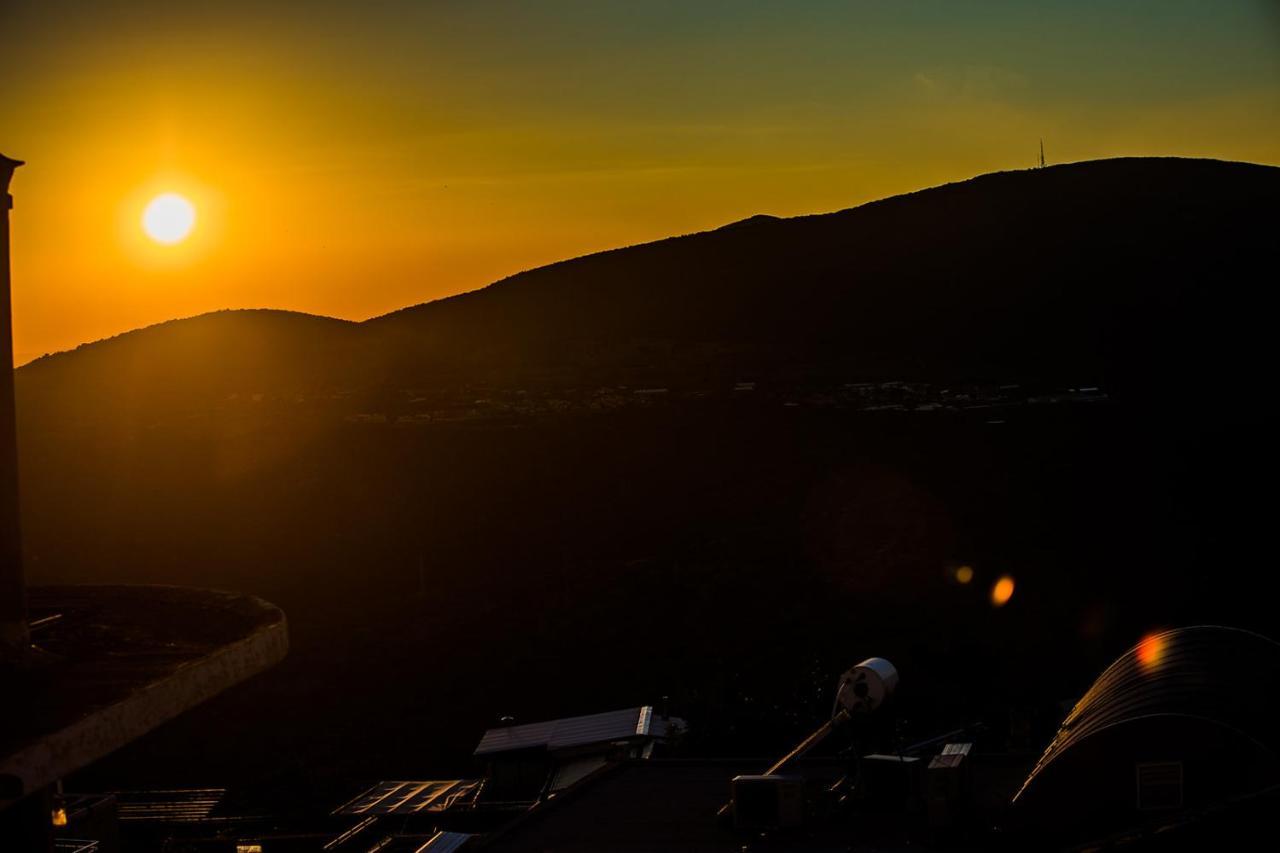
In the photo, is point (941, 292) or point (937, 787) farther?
point (941, 292)

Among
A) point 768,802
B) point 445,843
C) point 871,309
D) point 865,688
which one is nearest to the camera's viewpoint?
point 768,802

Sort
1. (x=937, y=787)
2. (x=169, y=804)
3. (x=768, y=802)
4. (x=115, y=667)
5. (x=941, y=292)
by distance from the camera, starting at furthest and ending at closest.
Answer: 1. (x=941, y=292)
2. (x=169, y=804)
3. (x=768, y=802)
4. (x=937, y=787)
5. (x=115, y=667)

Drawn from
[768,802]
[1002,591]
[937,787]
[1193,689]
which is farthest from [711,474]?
[1193,689]

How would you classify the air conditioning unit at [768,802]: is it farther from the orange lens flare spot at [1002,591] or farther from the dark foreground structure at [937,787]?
the orange lens flare spot at [1002,591]

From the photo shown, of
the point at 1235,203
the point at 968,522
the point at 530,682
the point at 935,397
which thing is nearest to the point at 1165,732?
the point at 530,682

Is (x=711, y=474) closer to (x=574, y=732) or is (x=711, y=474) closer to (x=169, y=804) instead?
(x=574, y=732)

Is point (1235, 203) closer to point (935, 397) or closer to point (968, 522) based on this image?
point (935, 397)

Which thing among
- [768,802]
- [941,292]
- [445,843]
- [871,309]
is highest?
Result: [941,292]
